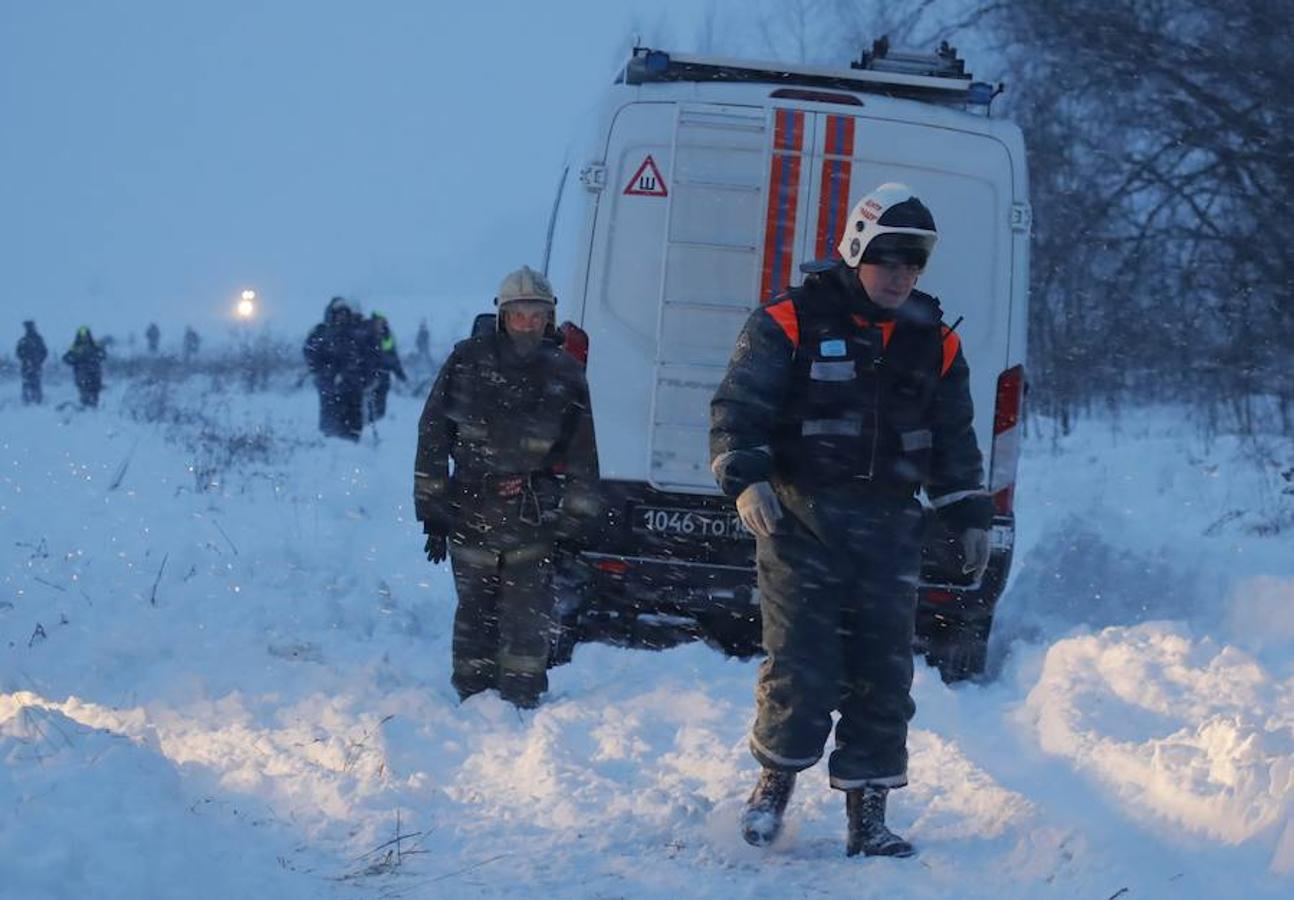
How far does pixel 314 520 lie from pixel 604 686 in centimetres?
552

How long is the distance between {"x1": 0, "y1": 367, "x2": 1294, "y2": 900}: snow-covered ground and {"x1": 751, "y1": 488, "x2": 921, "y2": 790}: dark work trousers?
314mm

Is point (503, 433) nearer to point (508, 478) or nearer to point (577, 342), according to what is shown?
point (508, 478)

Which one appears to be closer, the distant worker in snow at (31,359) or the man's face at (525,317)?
the man's face at (525,317)

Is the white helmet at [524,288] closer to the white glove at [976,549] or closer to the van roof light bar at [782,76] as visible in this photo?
the van roof light bar at [782,76]

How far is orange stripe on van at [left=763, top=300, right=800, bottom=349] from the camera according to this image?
14.4 feet

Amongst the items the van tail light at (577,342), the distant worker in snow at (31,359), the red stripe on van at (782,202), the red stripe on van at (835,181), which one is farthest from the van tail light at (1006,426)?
the distant worker in snow at (31,359)

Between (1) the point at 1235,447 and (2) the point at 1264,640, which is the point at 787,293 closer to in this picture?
(2) the point at 1264,640

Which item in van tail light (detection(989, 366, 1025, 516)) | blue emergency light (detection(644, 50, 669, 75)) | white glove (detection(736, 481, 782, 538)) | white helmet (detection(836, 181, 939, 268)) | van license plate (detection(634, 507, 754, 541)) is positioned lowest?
van license plate (detection(634, 507, 754, 541))

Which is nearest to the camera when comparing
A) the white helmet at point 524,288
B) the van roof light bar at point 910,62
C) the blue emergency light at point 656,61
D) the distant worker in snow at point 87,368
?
the white helmet at point 524,288

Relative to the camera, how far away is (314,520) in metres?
11.7

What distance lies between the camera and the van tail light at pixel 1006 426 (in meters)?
6.78

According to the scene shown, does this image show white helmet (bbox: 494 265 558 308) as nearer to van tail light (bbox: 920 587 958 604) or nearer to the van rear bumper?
the van rear bumper

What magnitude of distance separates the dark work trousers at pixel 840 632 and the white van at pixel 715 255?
219 cm

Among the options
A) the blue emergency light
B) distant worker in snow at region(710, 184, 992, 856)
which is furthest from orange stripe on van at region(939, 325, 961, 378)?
the blue emergency light
